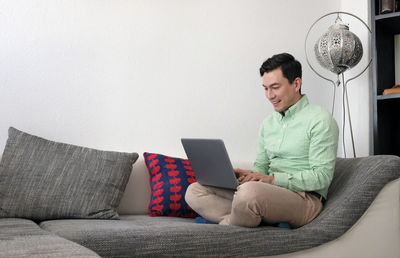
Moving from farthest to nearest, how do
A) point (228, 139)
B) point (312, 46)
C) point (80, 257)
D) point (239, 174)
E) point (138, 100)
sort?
point (312, 46) → point (228, 139) → point (138, 100) → point (239, 174) → point (80, 257)

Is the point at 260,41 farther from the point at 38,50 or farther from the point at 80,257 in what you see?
the point at 80,257

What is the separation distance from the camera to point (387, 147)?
11.2 feet

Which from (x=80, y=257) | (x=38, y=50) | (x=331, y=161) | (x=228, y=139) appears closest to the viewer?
(x=80, y=257)

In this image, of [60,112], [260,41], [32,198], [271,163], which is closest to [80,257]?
[32,198]

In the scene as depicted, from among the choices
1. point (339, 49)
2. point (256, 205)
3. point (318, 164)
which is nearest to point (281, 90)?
point (318, 164)

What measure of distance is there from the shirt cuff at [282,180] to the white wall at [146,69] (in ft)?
3.12

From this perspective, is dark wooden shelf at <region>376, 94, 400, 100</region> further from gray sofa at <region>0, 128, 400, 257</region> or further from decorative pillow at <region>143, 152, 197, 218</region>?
decorative pillow at <region>143, 152, 197, 218</region>

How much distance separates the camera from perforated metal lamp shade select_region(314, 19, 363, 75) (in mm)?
3311

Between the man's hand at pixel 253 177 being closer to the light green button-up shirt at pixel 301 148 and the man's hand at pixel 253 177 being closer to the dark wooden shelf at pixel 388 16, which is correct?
the light green button-up shirt at pixel 301 148

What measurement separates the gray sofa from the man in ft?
0.22

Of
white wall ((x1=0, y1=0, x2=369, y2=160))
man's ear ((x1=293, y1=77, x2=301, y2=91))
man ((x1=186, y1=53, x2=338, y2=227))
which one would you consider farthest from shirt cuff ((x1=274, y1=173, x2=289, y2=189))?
white wall ((x1=0, y1=0, x2=369, y2=160))

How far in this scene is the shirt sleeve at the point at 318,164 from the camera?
2.35 metres

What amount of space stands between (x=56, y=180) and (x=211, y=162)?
75 centimetres

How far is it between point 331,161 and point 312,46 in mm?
1546
